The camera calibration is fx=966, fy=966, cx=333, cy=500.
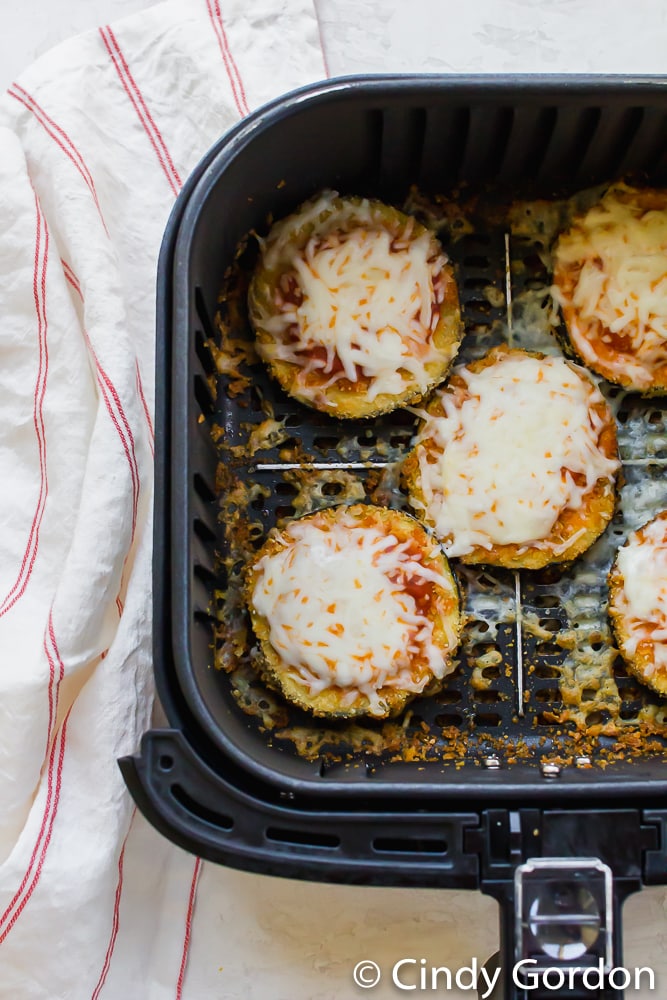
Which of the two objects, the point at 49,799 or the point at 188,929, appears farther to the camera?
the point at 188,929

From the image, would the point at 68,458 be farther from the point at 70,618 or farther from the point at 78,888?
the point at 78,888

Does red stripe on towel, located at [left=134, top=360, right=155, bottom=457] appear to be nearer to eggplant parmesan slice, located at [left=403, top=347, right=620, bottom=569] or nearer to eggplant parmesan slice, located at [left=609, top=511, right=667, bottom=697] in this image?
eggplant parmesan slice, located at [left=403, top=347, right=620, bottom=569]

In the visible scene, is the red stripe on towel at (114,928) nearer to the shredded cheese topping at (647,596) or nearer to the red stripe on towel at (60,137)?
the shredded cheese topping at (647,596)

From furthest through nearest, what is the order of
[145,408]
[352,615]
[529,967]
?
[145,408]
[352,615]
[529,967]

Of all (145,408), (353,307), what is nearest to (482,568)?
(353,307)

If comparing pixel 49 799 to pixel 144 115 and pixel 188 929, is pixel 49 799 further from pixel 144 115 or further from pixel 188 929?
pixel 144 115

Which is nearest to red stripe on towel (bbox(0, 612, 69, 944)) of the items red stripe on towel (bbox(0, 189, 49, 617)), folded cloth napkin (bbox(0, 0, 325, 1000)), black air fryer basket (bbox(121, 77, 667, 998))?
folded cloth napkin (bbox(0, 0, 325, 1000))
